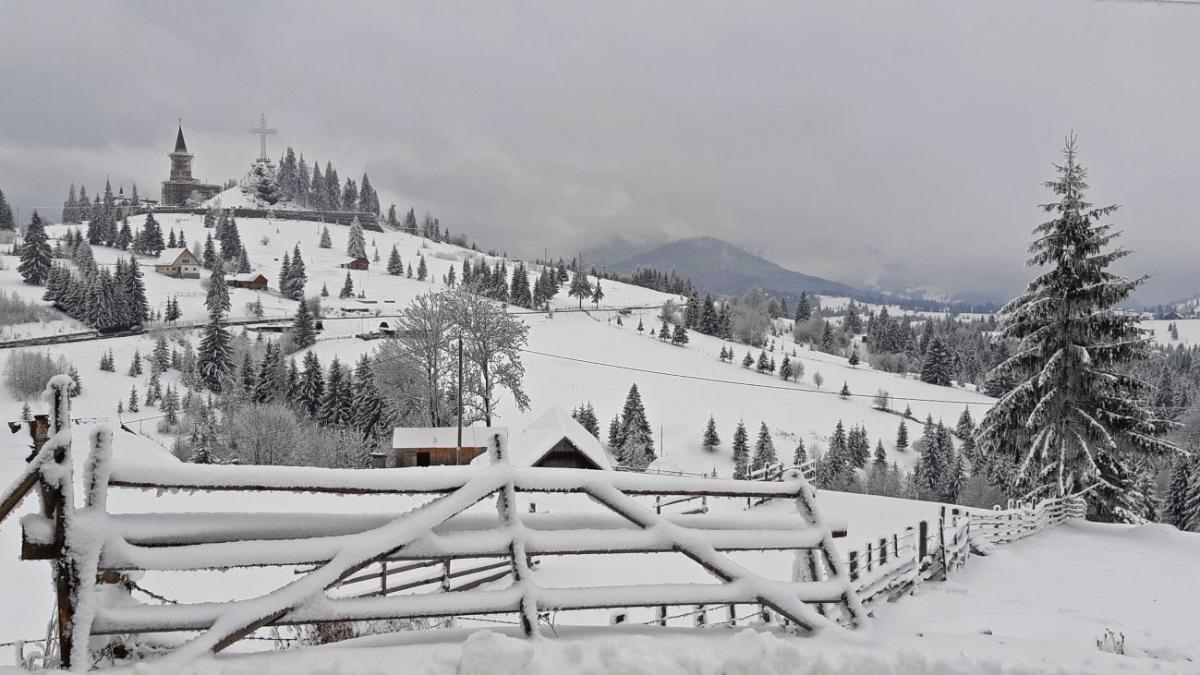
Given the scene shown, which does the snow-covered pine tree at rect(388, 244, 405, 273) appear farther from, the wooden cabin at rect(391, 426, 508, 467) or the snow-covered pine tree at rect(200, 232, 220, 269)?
the wooden cabin at rect(391, 426, 508, 467)

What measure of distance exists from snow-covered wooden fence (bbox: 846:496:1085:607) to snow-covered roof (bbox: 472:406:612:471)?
1444 centimetres

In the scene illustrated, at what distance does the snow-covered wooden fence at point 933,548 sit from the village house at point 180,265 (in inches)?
4647

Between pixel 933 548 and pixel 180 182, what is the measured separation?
620 ft

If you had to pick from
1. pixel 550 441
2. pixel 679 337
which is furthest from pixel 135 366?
pixel 679 337

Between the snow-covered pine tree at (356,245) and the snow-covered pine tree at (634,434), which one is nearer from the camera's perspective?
the snow-covered pine tree at (634,434)

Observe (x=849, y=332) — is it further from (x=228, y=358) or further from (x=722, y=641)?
(x=722, y=641)

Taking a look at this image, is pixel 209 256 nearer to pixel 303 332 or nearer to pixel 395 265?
pixel 395 265

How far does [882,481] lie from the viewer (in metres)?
69.2

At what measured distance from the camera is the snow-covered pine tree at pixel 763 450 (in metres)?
67.2

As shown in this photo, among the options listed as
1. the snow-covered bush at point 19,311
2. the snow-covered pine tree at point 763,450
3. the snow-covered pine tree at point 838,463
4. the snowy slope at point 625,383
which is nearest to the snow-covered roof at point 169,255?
the snowy slope at point 625,383

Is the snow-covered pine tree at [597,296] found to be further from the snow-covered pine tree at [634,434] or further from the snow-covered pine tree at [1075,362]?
the snow-covered pine tree at [1075,362]

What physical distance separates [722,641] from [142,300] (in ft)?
303

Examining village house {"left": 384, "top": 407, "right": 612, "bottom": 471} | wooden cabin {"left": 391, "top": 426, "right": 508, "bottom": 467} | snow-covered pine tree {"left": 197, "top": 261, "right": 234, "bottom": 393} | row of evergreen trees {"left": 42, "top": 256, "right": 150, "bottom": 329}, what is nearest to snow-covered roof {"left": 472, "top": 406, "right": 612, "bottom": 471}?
village house {"left": 384, "top": 407, "right": 612, "bottom": 471}

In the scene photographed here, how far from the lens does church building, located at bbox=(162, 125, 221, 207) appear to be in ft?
513
